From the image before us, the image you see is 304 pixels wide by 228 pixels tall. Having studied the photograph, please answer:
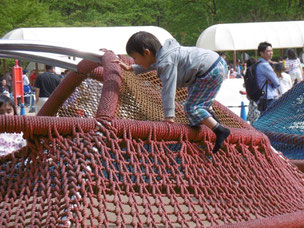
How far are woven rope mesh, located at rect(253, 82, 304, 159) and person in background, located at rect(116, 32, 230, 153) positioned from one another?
70.8 inches

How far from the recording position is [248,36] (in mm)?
22438

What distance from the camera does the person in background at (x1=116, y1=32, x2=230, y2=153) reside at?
2.71m

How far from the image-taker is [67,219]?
1.85 m

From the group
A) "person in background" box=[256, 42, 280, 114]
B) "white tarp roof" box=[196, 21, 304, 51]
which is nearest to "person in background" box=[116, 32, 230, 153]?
"person in background" box=[256, 42, 280, 114]

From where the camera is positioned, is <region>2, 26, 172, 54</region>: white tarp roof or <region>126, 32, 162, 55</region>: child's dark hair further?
<region>2, 26, 172, 54</region>: white tarp roof

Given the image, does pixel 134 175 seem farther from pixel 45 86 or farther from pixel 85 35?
pixel 85 35

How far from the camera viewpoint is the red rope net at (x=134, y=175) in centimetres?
198

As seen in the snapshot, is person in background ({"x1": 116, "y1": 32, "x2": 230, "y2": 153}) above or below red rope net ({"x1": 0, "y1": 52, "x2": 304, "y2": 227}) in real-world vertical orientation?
above

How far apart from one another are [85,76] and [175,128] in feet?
4.93

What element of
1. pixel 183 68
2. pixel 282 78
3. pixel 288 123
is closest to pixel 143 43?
pixel 183 68

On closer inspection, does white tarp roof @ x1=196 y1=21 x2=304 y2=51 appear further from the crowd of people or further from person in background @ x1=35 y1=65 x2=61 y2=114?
the crowd of people

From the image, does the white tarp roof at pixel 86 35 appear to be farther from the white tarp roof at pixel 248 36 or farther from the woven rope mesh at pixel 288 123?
the woven rope mesh at pixel 288 123

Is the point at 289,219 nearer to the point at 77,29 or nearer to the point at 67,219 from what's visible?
the point at 67,219

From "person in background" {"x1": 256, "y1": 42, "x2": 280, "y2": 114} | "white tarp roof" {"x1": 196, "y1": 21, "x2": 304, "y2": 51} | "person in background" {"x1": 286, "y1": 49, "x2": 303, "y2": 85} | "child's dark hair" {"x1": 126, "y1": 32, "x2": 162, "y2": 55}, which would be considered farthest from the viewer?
"white tarp roof" {"x1": 196, "y1": 21, "x2": 304, "y2": 51}
